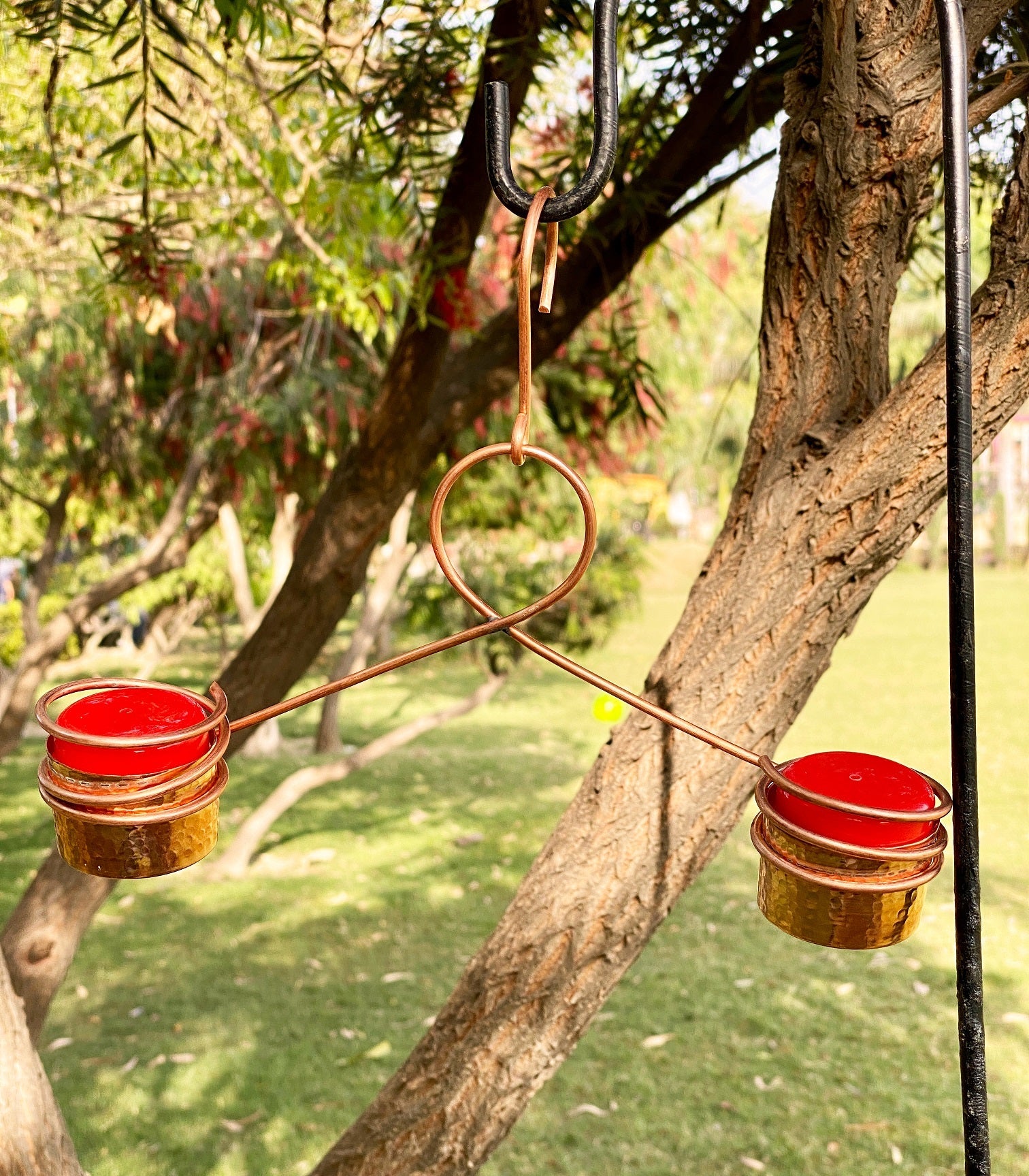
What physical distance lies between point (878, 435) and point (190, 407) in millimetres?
5220

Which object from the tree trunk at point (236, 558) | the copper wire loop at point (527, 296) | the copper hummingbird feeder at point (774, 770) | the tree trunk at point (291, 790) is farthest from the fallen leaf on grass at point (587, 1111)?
the tree trunk at point (236, 558)

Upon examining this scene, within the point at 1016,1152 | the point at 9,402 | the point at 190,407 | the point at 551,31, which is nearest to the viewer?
the point at 551,31

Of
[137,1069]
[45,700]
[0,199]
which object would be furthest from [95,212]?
[45,700]

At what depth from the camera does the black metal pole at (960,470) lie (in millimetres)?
722

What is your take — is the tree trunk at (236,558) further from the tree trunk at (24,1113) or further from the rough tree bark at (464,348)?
the tree trunk at (24,1113)

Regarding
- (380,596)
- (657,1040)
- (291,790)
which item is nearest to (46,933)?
(657,1040)

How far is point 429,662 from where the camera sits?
12258mm

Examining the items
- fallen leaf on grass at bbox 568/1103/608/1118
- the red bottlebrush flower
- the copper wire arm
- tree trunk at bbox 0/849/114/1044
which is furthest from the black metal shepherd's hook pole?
fallen leaf on grass at bbox 568/1103/608/1118

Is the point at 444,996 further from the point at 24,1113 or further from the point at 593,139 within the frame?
the point at 593,139

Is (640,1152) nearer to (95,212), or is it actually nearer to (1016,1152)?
(1016,1152)

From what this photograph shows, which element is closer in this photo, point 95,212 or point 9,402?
point 95,212

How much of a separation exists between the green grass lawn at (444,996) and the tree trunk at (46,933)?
1.29 metres

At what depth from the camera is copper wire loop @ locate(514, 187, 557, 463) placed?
0.71 meters

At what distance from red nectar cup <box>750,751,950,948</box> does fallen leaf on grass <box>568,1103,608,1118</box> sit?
293 centimetres
